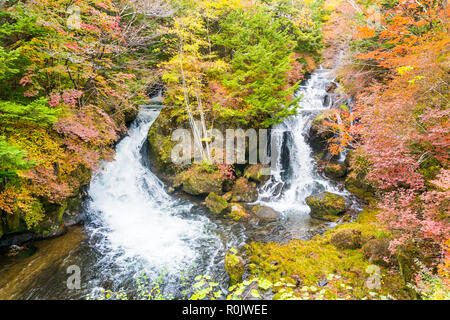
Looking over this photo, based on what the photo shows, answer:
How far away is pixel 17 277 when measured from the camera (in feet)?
19.0

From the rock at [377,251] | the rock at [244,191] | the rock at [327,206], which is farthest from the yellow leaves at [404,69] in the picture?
the rock at [244,191]

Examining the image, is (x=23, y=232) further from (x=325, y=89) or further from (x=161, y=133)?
(x=325, y=89)

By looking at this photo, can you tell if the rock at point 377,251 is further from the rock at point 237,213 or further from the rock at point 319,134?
the rock at point 319,134

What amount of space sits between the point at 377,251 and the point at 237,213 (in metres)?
5.16

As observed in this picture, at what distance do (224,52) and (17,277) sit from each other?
1355 cm

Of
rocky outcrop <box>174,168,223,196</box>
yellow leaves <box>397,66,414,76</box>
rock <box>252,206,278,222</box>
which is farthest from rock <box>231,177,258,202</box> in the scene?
yellow leaves <box>397,66,414,76</box>

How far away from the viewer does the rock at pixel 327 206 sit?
28.8ft

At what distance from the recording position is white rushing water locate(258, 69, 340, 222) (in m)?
10.6

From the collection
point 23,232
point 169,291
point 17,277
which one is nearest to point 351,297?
point 169,291

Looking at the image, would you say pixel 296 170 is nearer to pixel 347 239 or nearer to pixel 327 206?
pixel 327 206

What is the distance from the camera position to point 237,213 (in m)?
9.46

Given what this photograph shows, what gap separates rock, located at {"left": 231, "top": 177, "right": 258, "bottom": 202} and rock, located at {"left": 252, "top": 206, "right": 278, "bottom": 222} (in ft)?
3.16

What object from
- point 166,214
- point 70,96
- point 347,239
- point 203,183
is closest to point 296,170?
point 203,183
